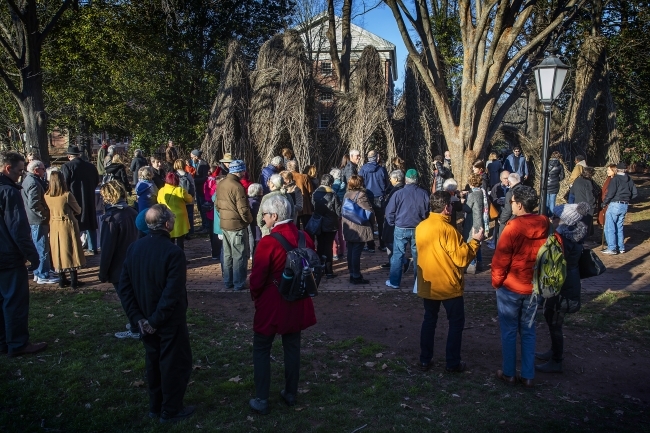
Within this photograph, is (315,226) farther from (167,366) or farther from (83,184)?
(167,366)

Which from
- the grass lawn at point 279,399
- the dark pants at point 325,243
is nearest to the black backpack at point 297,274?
the grass lawn at point 279,399

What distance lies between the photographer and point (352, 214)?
8.69 meters

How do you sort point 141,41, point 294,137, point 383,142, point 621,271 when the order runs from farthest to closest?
point 141,41
point 383,142
point 294,137
point 621,271

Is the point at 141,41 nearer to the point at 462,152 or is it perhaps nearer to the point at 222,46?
the point at 222,46

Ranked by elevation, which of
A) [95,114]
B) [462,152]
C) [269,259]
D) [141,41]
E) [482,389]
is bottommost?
[482,389]

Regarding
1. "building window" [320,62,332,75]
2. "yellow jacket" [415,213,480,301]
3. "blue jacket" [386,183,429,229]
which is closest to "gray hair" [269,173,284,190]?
"blue jacket" [386,183,429,229]

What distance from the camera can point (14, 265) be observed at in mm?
5781

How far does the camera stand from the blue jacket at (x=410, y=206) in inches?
324

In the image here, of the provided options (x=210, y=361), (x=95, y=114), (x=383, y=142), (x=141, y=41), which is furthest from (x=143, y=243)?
(x=95, y=114)

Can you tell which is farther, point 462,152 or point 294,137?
point 294,137

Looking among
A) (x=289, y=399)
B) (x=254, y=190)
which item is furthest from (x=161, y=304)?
(x=254, y=190)

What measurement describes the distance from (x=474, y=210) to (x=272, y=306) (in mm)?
5777

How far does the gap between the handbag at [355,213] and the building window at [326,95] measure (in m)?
8.96

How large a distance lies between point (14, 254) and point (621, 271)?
9.63 meters
